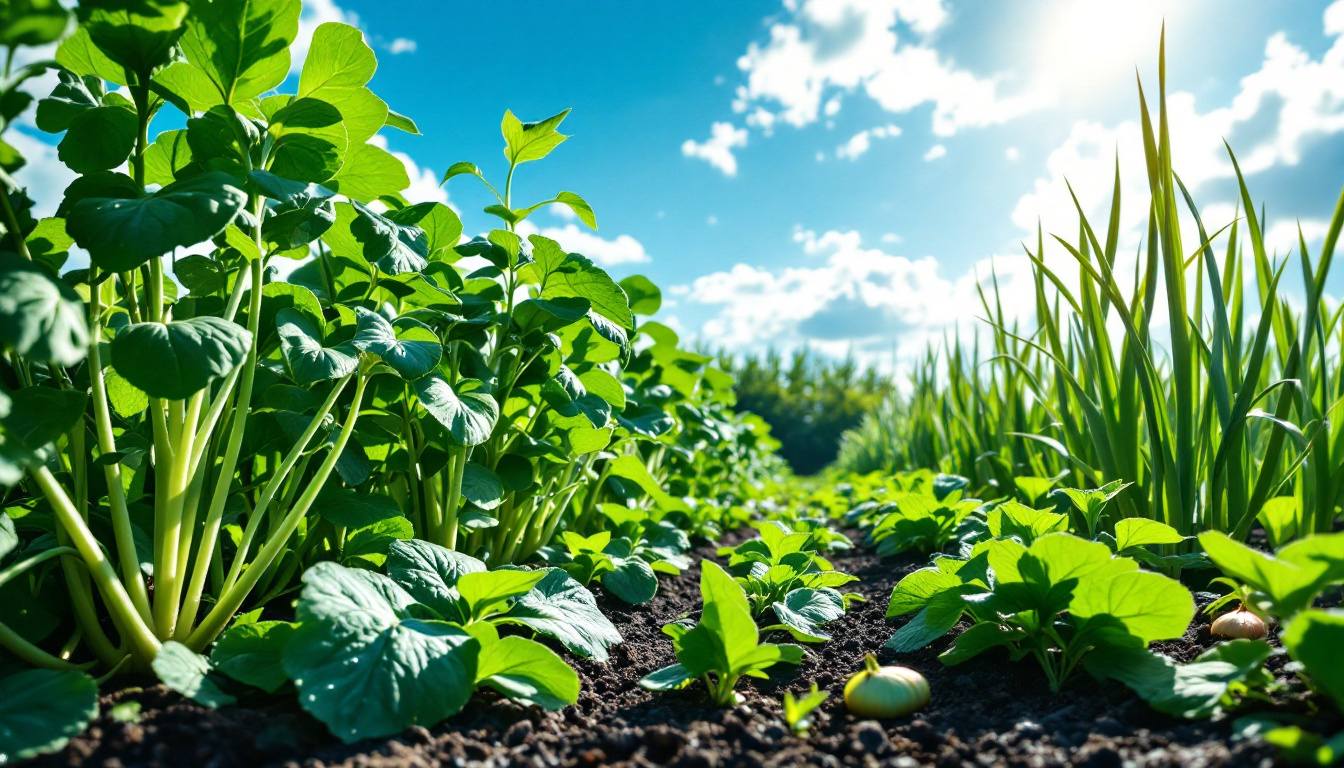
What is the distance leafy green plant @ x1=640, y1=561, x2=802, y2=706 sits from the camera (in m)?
1.08

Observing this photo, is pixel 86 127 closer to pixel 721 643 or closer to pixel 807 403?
pixel 721 643

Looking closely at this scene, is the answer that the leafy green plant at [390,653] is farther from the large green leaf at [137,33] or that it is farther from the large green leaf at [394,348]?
the large green leaf at [137,33]

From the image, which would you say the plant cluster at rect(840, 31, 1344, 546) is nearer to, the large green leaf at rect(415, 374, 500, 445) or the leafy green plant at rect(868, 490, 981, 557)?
the leafy green plant at rect(868, 490, 981, 557)

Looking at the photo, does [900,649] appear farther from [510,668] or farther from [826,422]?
[826,422]

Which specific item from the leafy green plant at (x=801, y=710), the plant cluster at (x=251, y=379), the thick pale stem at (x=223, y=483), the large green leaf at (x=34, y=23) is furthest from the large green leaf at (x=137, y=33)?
the leafy green plant at (x=801, y=710)

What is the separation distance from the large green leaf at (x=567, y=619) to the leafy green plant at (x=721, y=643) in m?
0.11

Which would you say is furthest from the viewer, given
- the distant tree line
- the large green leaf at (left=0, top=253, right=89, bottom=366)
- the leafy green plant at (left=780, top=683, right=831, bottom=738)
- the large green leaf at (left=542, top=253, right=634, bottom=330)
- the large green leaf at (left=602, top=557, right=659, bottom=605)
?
the distant tree line

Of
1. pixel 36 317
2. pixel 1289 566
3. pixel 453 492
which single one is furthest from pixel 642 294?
pixel 1289 566

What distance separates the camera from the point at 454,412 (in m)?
1.28

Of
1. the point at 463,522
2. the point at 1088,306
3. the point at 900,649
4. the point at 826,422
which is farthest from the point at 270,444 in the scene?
the point at 826,422

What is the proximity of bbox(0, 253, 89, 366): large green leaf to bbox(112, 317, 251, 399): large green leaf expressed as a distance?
5 cm

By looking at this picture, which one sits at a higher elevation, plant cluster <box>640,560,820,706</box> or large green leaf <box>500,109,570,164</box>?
large green leaf <box>500,109,570,164</box>

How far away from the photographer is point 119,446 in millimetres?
1250

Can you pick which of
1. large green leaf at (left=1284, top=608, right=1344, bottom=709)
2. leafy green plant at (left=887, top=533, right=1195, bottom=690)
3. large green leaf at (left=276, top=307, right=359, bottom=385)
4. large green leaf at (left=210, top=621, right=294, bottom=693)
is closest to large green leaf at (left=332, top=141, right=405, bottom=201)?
large green leaf at (left=276, top=307, right=359, bottom=385)
